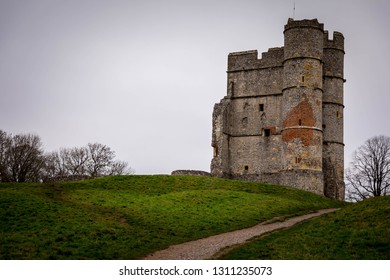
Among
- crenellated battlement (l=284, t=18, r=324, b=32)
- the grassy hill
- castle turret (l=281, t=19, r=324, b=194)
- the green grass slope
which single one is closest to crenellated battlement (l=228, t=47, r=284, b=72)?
castle turret (l=281, t=19, r=324, b=194)

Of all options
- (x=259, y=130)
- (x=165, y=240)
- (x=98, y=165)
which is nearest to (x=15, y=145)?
(x=98, y=165)

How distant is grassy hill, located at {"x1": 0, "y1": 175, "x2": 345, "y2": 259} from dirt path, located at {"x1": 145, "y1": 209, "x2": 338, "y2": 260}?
742 mm

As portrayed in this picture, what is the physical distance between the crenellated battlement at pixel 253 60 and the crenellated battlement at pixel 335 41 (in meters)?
4.28

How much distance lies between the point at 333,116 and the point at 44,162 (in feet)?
100

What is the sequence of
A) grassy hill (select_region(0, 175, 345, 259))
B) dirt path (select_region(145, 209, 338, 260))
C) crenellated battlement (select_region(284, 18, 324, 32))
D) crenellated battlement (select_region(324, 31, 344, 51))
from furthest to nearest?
crenellated battlement (select_region(324, 31, 344, 51)) < crenellated battlement (select_region(284, 18, 324, 32)) < grassy hill (select_region(0, 175, 345, 259)) < dirt path (select_region(145, 209, 338, 260))

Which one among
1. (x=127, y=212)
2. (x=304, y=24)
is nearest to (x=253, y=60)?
(x=304, y=24)

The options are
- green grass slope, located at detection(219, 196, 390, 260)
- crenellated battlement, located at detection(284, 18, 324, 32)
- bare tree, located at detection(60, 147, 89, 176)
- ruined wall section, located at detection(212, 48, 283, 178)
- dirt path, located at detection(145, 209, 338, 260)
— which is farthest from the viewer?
bare tree, located at detection(60, 147, 89, 176)

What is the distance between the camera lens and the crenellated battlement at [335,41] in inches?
2213

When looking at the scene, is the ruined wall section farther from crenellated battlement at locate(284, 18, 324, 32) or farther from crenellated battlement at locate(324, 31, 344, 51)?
crenellated battlement at locate(324, 31, 344, 51)

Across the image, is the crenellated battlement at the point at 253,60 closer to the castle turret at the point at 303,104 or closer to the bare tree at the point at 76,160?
the castle turret at the point at 303,104

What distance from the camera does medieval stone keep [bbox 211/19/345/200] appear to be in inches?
2048
